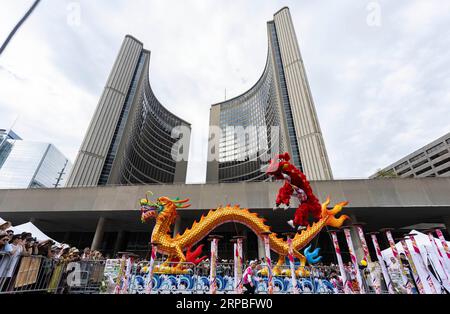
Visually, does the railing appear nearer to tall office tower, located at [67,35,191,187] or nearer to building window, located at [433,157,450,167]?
tall office tower, located at [67,35,191,187]

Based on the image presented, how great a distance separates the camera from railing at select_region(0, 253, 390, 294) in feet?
22.5

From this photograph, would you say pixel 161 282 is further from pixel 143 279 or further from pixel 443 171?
pixel 443 171

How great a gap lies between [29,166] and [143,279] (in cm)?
9619

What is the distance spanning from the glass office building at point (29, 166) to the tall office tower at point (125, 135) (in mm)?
34690

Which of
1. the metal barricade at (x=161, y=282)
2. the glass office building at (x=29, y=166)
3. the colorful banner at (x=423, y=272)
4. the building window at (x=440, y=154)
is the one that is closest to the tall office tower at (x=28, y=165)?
the glass office building at (x=29, y=166)

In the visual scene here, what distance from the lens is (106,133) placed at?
108 feet

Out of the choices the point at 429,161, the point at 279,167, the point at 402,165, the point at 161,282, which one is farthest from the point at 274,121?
the point at 402,165

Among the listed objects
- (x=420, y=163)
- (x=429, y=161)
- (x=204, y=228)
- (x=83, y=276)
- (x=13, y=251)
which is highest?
(x=420, y=163)

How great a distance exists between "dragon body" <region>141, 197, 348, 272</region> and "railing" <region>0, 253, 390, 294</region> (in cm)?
75

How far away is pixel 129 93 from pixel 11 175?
217 ft

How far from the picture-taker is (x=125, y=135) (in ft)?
119

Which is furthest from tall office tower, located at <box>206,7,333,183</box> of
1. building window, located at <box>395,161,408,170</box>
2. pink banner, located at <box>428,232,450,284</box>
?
building window, located at <box>395,161,408,170</box>
